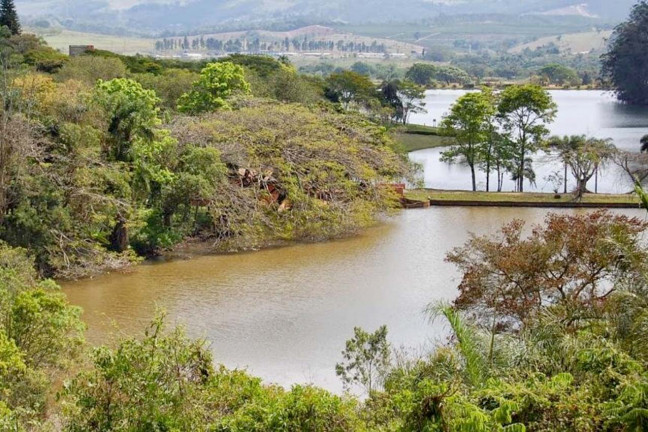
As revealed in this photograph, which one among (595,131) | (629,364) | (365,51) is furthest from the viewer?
(365,51)

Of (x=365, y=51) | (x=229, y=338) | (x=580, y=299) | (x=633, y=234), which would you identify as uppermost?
(x=365, y=51)

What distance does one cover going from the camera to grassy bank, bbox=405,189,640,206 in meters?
26.0

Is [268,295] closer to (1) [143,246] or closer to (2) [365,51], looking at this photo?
(1) [143,246]

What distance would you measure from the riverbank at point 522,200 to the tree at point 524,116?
2071 mm

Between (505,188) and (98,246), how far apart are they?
18875 mm

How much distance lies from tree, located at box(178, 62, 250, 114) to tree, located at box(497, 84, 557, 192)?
8.64 meters

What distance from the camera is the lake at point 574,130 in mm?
33281

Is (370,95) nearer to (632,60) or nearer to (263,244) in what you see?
(632,60)

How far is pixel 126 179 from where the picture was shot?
18.6 meters

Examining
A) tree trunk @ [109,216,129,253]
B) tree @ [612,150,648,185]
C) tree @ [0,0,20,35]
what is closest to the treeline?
tree @ [0,0,20,35]

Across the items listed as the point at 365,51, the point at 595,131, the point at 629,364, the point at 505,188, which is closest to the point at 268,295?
the point at 629,364

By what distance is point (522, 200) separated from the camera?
86.5 ft

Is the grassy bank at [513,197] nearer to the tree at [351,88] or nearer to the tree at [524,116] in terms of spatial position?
the tree at [524,116]

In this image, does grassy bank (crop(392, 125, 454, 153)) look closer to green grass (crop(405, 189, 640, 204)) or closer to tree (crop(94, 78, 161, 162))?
green grass (crop(405, 189, 640, 204))
